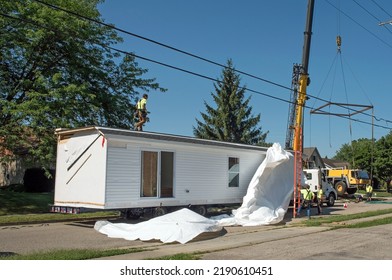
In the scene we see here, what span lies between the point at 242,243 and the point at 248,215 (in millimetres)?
5232

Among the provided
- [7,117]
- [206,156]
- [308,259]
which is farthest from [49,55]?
[308,259]

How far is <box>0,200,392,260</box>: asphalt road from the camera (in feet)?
30.8

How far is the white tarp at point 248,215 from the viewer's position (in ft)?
38.5

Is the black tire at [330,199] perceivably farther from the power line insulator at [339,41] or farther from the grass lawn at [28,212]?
the grass lawn at [28,212]

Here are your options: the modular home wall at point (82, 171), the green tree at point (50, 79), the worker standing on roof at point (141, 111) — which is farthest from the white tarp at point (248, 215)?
the green tree at point (50, 79)

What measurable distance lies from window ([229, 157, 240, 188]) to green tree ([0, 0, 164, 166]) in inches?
281

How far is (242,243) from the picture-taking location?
11.2m

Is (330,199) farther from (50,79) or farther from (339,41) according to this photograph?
(50,79)

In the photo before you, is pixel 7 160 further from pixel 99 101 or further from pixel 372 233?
pixel 372 233

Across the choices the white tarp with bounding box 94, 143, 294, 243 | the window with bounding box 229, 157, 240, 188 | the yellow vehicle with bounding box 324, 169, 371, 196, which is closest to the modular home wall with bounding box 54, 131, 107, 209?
the white tarp with bounding box 94, 143, 294, 243

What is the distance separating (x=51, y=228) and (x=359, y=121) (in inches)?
738

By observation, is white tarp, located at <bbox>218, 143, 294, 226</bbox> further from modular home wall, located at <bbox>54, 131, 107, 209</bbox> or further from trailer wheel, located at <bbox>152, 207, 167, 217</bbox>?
modular home wall, located at <bbox>54, 131, 107, 209</bbox>

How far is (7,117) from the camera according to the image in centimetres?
2031

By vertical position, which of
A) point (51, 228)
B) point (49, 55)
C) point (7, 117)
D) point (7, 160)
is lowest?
point (51, 228)
